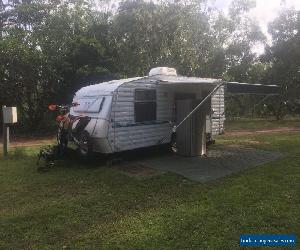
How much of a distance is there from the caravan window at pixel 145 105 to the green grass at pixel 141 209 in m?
2.40

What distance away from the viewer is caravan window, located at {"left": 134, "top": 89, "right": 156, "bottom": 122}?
1132cm

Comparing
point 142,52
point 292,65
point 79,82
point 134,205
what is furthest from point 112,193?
point 292,65

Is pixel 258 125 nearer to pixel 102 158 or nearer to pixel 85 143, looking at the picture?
pixel 102 158

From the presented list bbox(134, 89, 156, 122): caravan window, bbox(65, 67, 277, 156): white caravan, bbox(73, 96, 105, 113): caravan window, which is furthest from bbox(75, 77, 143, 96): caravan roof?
bbox(134, 89, 156, 122): caravan window

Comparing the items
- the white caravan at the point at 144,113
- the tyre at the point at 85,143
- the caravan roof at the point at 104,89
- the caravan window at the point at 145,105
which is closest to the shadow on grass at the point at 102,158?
the tyre at the point at 85,143

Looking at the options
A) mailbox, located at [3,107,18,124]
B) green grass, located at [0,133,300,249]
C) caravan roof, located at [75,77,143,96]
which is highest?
caravan roof, located at [75,77,143,96]

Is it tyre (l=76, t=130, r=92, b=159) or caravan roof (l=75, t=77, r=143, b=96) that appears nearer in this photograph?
tyre (l=76, t=130, r=92, b=159)

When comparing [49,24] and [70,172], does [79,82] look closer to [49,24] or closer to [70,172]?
[49,24]

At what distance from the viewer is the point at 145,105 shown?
11.6 meters

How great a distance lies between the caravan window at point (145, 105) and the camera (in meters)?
11.3

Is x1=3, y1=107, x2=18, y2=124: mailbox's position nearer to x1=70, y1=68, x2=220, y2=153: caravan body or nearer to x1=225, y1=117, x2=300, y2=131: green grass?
x1=70, y1=68, x2=220, y2=153: caravan body

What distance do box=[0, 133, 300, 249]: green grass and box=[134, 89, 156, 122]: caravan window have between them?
7.88 ft

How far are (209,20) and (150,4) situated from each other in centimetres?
692

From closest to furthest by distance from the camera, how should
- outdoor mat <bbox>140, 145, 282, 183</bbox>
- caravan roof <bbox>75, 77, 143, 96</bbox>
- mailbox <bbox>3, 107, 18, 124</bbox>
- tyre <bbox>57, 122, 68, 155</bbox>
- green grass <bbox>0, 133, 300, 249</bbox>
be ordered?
green grass <bbox>0, 133, 300, 249</bbox>, outdoor mat <bbox>140, 145, 282, 183</bbox>, caravan roof <bbox>75, 77, 143, 96</bbox>, tyre <bbox>57, 122, 68, 155</bbox>, mailbox <bbox>3, 107, 18, 124</bbox>
